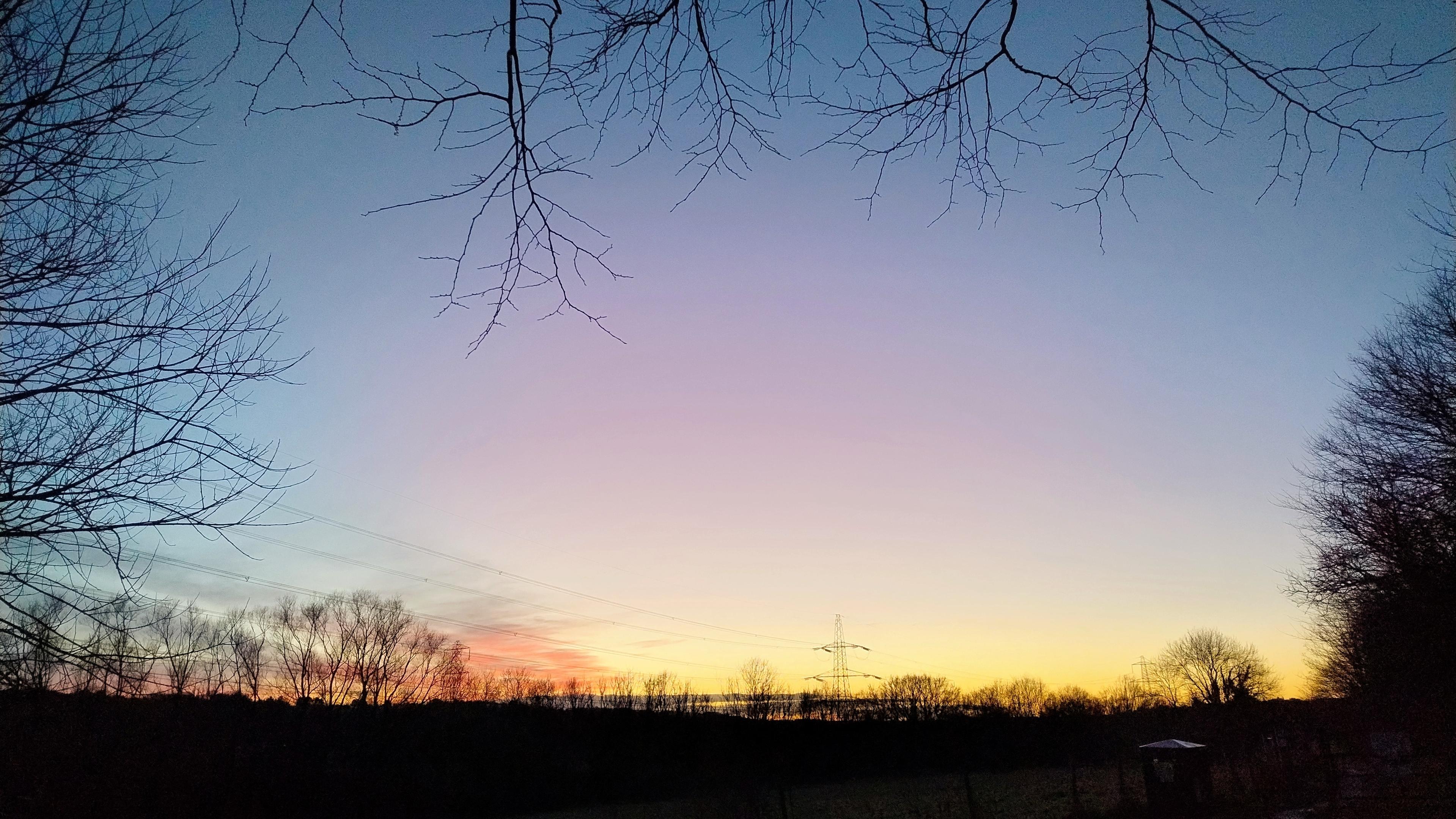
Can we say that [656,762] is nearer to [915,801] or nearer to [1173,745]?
[915,801]

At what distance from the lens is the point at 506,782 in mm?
36250

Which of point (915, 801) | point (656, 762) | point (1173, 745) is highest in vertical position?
point (1173, 745)

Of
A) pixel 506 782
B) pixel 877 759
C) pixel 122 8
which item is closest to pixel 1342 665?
pixel 877 759

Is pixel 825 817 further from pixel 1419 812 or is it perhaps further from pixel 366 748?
pixel 366 748

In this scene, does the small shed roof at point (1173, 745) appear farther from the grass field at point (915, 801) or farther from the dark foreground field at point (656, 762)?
the grass field at point (915, 801)

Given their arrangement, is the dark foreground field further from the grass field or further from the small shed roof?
the small shed roof

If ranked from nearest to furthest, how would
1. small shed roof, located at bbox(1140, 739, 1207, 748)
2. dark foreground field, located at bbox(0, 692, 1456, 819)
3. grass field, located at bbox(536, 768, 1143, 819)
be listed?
dark foreground field, located at bbox(0, 692, 1456, 819) < small shed roof, located at bbox(1140, 739, 1207, 748) < grass field, located at bbox(536, 768, 1143, 819)

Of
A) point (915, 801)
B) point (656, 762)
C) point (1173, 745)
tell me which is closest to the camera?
point (1173, 745)

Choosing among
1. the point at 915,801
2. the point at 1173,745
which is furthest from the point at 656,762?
the point at 1173,745

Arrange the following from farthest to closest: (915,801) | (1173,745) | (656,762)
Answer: (656,762) < (915,801) < (1173,745)

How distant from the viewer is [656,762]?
132 ft

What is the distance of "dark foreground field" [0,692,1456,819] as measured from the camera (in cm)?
1744

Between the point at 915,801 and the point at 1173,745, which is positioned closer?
the point at 1173,745

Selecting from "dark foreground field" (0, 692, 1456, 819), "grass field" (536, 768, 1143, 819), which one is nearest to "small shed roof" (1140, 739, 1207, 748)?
"dark foreground field" (0, 692, 1456, 819)
